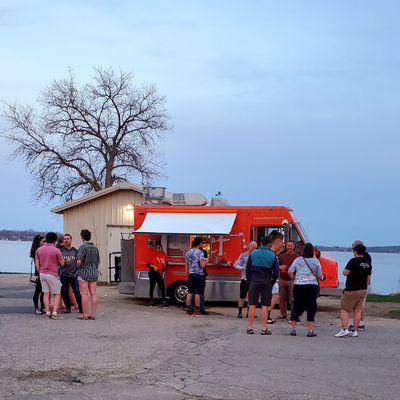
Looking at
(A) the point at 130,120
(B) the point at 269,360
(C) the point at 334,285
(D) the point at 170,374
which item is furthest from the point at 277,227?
(A) the point at 130,120

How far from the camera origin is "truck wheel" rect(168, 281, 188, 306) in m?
17.2

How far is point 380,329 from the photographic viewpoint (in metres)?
13.6

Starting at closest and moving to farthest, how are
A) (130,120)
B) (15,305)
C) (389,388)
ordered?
(389,388) < (15,305) < (130,120)

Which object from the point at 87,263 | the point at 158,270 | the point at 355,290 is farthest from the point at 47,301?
the point at 355,290

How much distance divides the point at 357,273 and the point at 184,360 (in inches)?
168

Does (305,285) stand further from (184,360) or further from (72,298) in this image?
(72,298)

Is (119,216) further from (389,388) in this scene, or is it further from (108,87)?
(389,388)

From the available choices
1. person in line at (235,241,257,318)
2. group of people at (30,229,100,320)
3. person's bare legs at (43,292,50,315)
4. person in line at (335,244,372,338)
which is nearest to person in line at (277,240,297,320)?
person in line at (235,241,257,318)

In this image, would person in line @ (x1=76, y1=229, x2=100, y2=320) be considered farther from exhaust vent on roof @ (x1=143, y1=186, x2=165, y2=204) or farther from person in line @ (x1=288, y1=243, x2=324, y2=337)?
exhaust vent on roof @ (x1=143, y1=186, x2=165, y2=204)

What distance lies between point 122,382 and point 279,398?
1812mm

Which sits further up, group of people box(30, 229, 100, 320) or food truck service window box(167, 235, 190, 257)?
food truck service window box(167, 235, 190, 257)

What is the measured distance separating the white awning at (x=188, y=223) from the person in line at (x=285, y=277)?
1.93 meters

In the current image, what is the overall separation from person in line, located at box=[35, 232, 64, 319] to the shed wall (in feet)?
36.6

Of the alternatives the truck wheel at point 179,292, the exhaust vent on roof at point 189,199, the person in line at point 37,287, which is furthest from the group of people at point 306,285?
the exhaust vent on roof at point 189,199
